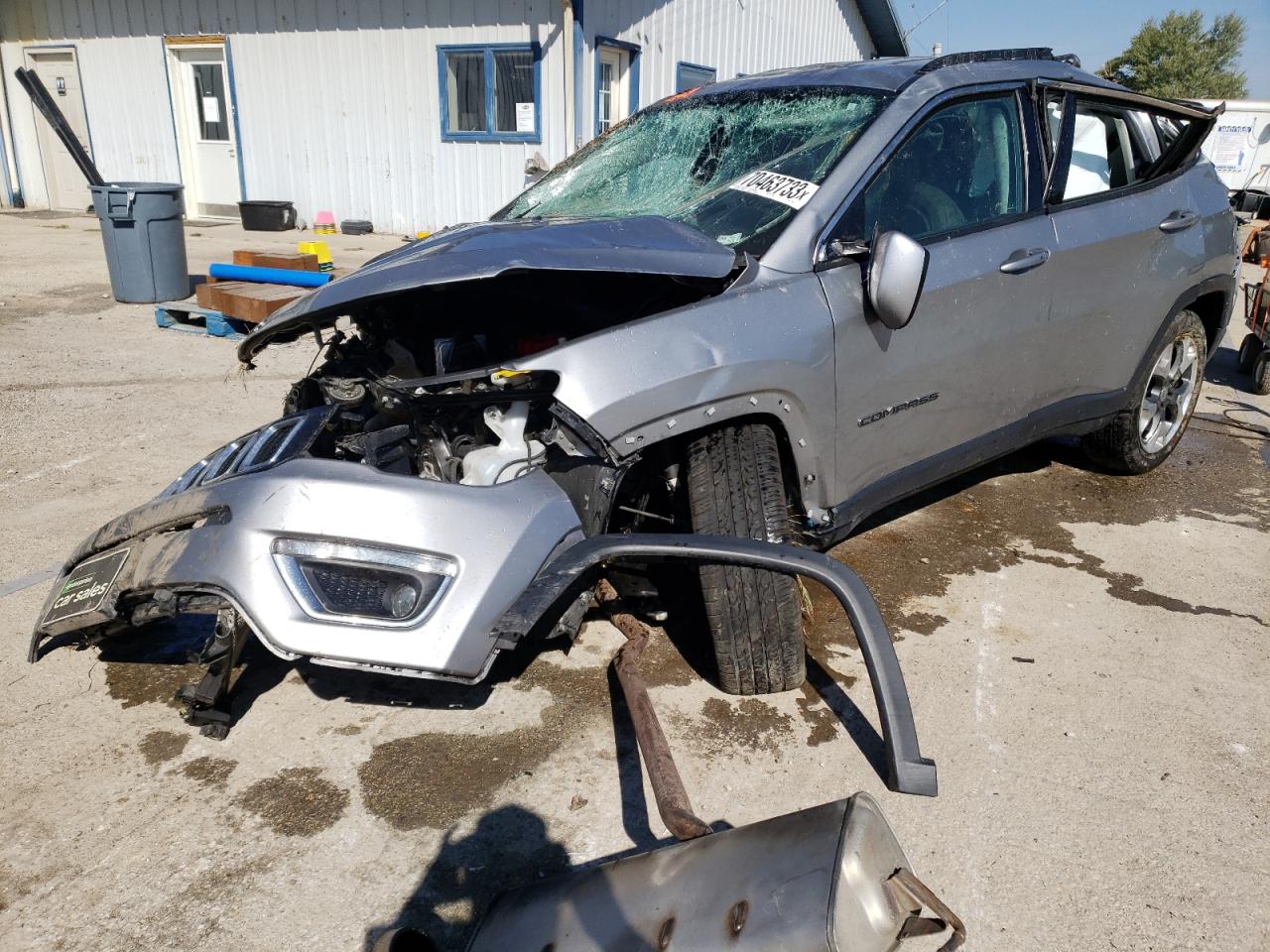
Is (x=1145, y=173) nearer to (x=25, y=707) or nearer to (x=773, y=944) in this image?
(x=773, y=944)

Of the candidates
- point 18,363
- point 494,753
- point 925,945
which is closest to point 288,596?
point 494,753

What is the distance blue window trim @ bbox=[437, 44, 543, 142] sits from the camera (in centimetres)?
1170

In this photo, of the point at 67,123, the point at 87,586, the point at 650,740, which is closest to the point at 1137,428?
the point at 650,740

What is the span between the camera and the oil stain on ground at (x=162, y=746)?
261cm

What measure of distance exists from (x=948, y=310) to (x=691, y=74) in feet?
39.9

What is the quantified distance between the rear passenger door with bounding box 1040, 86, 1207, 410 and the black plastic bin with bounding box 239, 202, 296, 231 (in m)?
11.9

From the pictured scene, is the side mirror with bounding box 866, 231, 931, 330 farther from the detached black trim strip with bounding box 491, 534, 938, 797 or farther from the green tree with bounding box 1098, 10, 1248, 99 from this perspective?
the green tree with bounding box 1098, 10, 1248, 99

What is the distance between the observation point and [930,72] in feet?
10.8

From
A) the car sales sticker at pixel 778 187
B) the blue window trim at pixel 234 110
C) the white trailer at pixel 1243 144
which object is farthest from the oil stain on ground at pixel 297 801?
the white trailer at pixel 1243 144

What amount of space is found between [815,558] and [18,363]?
6317 mm

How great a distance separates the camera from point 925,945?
2.04 meters

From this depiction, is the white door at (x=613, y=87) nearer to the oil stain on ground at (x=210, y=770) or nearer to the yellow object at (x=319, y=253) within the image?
the yellow object at (x=319, y=253)

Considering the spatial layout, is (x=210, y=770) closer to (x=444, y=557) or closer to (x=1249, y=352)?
(x=444, y=557)

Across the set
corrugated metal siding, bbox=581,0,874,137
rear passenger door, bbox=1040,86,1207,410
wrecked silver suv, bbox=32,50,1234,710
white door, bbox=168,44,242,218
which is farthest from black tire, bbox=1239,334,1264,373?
white door, bbox=168,44,242,218
